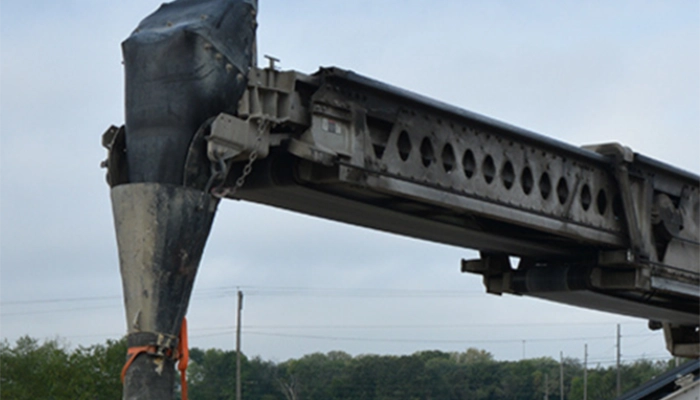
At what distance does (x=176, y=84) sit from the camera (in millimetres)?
12984

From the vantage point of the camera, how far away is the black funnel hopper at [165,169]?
12.6 metres

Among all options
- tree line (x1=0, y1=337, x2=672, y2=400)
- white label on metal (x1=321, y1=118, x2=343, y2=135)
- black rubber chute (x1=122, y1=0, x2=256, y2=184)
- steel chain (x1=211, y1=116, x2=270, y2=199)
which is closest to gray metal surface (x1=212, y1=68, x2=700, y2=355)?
white label on metal (x1=321, y1=118, x2=343, y2=135)

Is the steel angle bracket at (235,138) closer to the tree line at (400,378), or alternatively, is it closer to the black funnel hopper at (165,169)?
the black funnel hopper at (165,169)

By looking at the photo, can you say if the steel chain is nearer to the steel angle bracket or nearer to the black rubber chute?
the steel angle bracket

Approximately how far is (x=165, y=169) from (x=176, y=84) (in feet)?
2.93

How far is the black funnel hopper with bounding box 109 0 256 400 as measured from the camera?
1263cm

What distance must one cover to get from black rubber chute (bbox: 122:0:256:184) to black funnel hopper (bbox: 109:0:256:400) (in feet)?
0.03

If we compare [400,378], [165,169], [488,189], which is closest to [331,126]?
[165,169]

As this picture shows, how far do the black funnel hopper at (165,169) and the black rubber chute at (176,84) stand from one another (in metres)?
0.01

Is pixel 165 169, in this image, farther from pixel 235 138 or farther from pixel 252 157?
pixel 252 157

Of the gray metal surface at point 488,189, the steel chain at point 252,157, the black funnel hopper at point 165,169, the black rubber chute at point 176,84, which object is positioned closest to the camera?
the black funnel hopper at point 165,169

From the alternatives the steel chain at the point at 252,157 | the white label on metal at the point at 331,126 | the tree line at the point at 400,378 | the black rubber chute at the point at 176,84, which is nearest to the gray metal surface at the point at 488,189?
the white label on metal at the point at 331,126

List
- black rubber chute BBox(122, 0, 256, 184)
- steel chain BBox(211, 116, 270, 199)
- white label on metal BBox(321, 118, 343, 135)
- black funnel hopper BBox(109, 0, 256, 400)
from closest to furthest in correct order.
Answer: black funnel hopper BBox(109, 0, 256, 400) < black rubber chute BBox(122, 0, 256, 184) < steel chain BBox(211, 116, 270, 199) < white label on metal BBox(321, 118, 343, 135)

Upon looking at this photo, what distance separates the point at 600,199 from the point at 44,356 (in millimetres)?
73795
